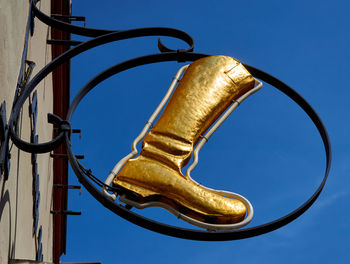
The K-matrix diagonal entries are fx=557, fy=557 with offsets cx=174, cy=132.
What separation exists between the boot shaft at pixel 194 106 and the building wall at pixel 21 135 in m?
1.36

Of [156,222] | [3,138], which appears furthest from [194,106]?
[3,138]

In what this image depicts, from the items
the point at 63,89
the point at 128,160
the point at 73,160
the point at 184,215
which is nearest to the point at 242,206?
the point at 184,215

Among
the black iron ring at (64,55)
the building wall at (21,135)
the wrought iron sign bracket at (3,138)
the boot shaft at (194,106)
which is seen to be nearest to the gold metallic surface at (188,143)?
the boot shaft at (194,106)

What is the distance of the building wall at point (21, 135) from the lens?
4840 millimetres

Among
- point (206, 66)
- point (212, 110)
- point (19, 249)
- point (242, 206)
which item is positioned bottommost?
point (19, 249)

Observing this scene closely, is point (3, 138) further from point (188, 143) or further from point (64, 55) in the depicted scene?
point (188, 143)

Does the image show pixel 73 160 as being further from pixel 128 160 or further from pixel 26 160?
pixel 26 160

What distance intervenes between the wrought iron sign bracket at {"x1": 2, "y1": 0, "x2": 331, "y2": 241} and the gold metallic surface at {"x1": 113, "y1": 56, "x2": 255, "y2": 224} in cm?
20

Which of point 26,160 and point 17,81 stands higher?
point 17,81

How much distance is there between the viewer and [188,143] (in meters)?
5.44

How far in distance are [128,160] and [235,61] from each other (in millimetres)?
1810

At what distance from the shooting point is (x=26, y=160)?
6441mm

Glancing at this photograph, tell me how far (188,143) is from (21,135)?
70.5 inches

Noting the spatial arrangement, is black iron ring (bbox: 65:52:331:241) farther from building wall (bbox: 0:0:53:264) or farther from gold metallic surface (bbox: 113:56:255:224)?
building wall (bbox: 0:0:53:264)
